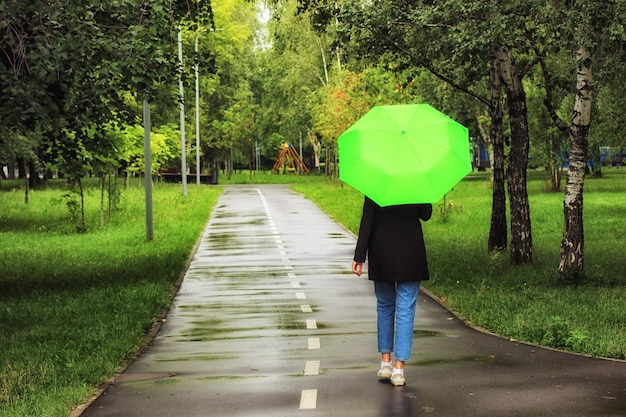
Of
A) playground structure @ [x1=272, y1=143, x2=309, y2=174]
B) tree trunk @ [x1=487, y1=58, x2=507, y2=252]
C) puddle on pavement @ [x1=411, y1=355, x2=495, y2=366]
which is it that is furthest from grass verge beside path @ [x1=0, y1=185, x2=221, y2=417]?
playground structure @ [x1=272, y1=143, x2=309, y2=174]

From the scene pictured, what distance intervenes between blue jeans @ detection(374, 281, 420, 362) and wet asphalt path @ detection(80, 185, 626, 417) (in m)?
0.29

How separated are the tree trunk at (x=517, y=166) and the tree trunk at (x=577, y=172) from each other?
219 centimetres

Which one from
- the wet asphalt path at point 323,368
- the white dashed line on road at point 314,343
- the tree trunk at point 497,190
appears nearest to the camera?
the wet asphalt path at point 323,368

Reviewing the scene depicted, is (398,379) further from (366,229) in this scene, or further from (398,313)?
(366,229)

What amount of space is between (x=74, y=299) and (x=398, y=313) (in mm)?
6959

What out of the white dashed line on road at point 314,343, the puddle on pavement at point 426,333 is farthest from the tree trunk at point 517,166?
the white dashed line on road at point 314,343

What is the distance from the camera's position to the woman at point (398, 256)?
290 inches

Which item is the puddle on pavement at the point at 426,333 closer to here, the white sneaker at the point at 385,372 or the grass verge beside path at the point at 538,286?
the grass verge beside path at the point at 538,286

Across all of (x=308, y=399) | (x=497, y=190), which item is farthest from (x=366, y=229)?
(x=497, y=190)

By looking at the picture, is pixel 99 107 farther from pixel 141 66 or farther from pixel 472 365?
pixel 472 365

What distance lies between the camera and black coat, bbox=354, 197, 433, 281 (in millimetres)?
7359

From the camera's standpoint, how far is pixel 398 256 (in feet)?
24.1

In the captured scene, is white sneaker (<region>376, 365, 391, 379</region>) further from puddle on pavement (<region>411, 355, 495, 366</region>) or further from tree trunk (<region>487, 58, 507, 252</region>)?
tree trunk (<region>487, 58, 507, 252</region>)

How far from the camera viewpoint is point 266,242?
22.0 meters
